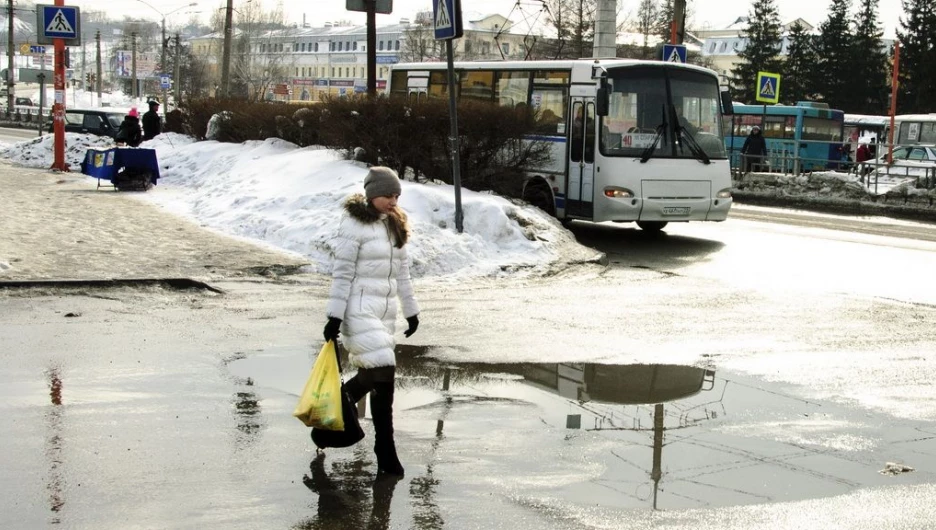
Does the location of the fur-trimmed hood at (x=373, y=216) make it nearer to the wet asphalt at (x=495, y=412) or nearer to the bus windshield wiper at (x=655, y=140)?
the wet asphalt at (x=495, y=412)

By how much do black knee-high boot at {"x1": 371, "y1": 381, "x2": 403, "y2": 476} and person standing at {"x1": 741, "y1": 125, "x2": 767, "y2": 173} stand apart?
27809 mm

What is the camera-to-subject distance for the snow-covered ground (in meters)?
13.5

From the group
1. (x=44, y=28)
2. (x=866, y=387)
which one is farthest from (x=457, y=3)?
(x=44, y=28)

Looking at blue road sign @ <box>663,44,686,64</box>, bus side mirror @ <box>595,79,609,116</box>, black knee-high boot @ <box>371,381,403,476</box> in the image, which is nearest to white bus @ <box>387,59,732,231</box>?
bus side mirror @ <box>595,79,609,116</box>

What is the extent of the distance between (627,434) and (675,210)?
1096cm

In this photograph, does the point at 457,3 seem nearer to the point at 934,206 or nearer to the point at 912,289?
the point at 912,289

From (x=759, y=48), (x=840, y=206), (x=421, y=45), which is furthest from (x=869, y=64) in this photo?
(x=840, y=206)

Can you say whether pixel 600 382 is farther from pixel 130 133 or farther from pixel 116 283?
pixel 130 133

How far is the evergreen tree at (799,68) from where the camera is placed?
81.7 meters

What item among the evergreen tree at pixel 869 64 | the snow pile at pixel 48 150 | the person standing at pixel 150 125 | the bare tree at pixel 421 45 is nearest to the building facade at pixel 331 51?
the bare tree at pixel 421 45

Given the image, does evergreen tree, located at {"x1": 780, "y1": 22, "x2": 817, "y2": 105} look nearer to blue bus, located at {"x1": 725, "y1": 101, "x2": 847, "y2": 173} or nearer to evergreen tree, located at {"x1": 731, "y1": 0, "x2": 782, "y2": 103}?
evergreen tree, located at {"x1": 731, "y1": 0, "x2": 782, "y2": 103}

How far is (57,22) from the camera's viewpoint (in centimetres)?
2392

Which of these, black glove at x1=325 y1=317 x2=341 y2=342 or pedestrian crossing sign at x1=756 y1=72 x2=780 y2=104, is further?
pedestrian crossing sign at x1=756 y1=72 x2=780 y2=104

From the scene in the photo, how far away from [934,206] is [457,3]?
15.3 meters
